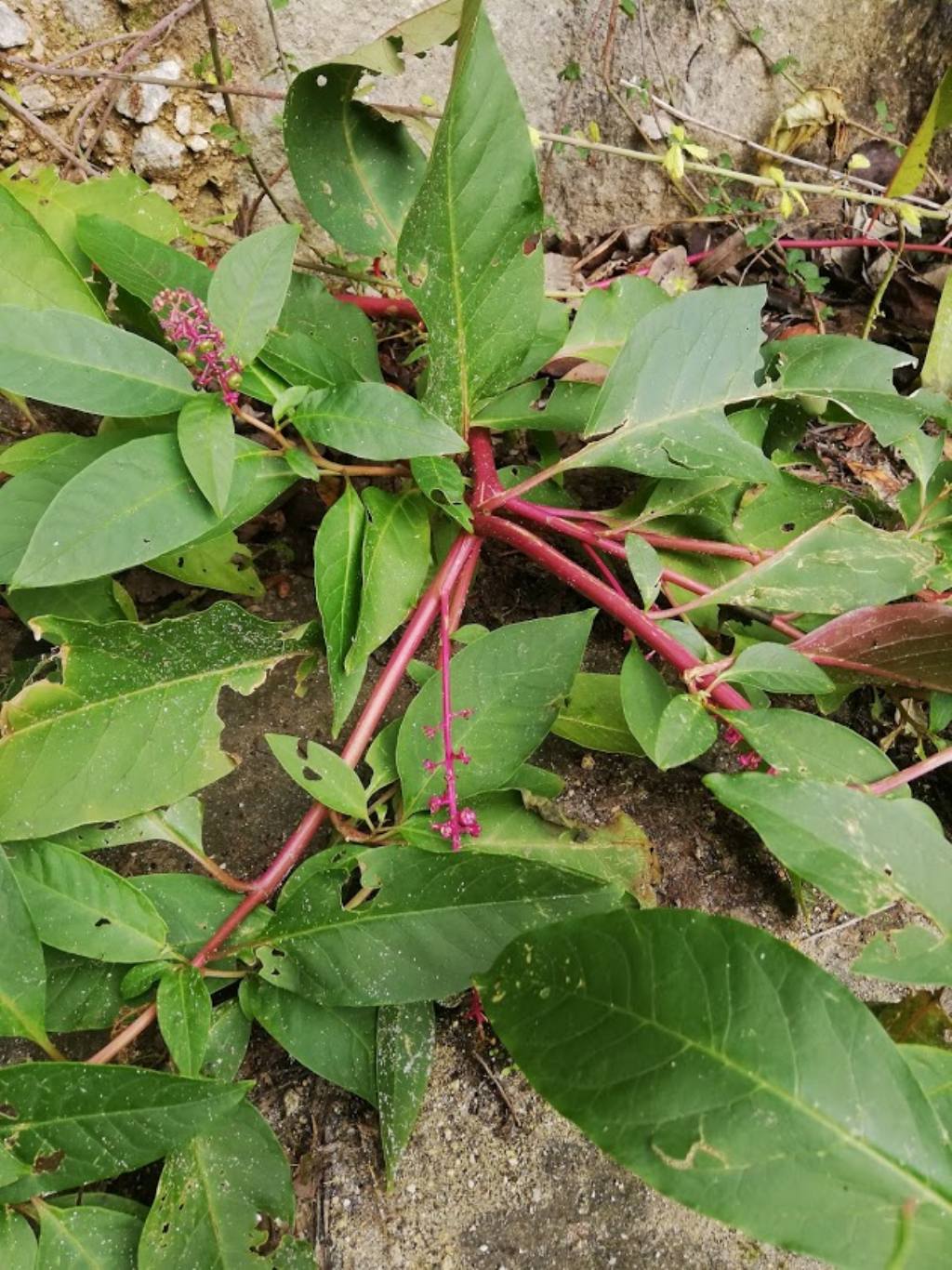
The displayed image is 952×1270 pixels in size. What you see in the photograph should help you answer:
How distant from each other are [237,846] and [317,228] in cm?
121

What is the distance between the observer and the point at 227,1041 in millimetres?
1186

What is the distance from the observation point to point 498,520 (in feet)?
4.53

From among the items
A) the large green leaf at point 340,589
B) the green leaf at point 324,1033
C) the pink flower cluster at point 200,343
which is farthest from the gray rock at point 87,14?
the green leaf at point 324,1033

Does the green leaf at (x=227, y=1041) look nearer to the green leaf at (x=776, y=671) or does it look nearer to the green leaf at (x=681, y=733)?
the green leaf at (x=681, y=733)

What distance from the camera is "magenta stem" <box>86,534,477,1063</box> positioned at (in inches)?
45.5

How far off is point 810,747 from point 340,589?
0.64 metres

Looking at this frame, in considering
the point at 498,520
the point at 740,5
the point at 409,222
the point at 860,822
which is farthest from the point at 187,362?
the point at 740,5

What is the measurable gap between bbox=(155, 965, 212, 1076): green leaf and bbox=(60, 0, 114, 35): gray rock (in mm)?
1594

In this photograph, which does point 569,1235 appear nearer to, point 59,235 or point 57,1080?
point 57,1080

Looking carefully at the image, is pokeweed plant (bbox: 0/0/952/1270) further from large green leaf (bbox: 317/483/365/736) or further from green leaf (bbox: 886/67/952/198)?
green leaf (bbox: 886/67/952/198)

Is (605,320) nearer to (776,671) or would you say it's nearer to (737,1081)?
(776,671)

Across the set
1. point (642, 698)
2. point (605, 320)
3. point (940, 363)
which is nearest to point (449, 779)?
point (642, 698)

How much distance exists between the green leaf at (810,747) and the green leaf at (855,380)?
48 centimetres

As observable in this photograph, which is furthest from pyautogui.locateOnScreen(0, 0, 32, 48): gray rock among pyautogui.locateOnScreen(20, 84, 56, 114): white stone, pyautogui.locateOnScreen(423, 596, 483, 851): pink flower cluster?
pyautogui.locateOnScreen(423, 596, 483, 851): pink flower cluster
